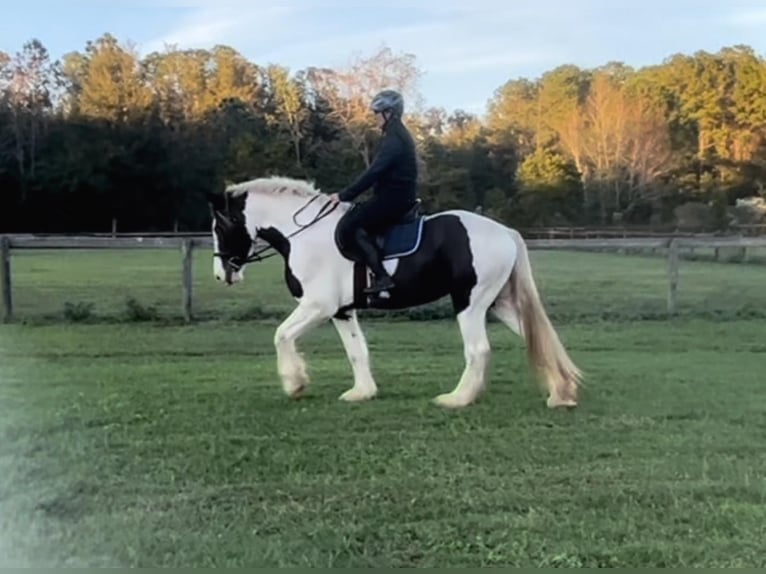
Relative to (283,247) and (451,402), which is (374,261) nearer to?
(283,247)

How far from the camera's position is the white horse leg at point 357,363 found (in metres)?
5.85

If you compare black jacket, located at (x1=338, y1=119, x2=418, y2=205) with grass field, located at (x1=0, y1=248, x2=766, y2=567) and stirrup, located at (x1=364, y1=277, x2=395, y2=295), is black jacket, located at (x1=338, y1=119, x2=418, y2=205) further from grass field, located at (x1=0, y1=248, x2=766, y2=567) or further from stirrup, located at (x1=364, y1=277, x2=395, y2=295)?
grass field, located at (x1=0, y1=248, x2=766, y2=567)

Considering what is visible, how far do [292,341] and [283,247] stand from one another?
61 cm

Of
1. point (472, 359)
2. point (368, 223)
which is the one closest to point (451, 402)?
point (472, 359)

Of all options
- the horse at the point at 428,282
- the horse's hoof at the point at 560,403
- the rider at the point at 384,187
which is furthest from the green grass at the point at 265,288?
the horse's hoof at the point at 560,403

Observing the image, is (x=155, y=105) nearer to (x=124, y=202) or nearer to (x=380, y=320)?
(x=124, y=202)

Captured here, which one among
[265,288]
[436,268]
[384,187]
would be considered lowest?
[265,288]

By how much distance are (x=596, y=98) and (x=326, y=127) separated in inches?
410

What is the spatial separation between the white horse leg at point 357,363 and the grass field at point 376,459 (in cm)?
11

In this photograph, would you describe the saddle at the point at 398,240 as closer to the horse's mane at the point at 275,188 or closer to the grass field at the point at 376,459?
the horse's mane at the point at 275,188

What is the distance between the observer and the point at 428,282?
576cm

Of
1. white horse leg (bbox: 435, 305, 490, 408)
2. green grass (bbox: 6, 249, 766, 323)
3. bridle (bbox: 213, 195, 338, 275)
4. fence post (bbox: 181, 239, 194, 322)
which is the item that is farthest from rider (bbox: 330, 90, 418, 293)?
fence post (bbox: 181, 239, 194, 322)

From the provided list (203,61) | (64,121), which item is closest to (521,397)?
(203,61)

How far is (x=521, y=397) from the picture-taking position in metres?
5.92
